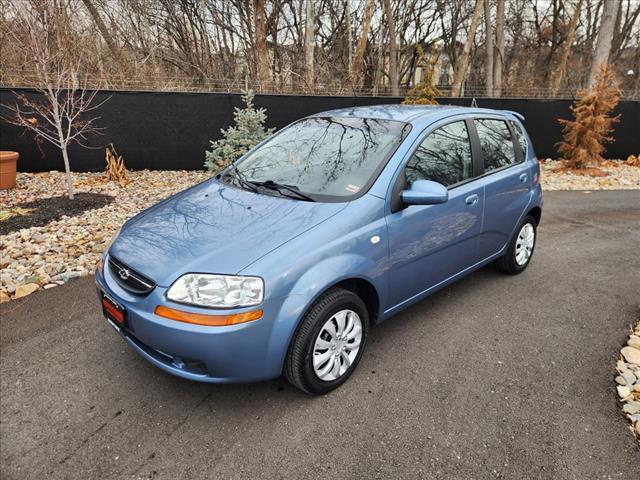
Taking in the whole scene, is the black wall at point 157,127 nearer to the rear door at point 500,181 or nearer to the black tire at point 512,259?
the rear door at point 500,181

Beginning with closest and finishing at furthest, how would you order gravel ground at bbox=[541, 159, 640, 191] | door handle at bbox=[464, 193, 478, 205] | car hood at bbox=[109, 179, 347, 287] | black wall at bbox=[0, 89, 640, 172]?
1. car hood at bbox=[109, 179, 347, 287]
2. door handle at bbox=[464, 193, 478, 205]
3. black wall at bbox=[0, 89, 640, 172]
4. gravel ground at bbox=[541, 159, 640, 191]

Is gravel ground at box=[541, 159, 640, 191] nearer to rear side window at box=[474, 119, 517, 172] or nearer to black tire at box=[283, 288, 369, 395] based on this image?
rear side window at box=[474, 119, 517, 172]

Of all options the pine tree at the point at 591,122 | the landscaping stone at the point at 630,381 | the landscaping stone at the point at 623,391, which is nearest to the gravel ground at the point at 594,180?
the pine tree at the point at 591,122

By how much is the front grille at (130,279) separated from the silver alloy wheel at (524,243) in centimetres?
335

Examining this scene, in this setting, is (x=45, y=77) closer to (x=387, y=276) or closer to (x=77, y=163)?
(x=77, y=163)

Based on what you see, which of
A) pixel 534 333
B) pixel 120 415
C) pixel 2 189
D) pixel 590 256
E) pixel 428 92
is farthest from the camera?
pixel 428 92

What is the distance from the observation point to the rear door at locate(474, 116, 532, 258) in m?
3.48

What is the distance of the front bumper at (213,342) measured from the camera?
6.80 feet

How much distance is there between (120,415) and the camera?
7.70 ft

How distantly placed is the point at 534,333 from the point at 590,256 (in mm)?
2218

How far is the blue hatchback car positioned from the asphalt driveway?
1.02 ft

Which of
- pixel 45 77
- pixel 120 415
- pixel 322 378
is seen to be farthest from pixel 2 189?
pixel 322 378

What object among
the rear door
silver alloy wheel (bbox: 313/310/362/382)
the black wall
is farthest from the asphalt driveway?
the black wall

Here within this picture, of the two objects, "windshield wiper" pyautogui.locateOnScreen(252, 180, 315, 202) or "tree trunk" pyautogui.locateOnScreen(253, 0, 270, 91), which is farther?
"tree trunk" pyautogui.locateOnScreen(253, 0, 270, 91)
